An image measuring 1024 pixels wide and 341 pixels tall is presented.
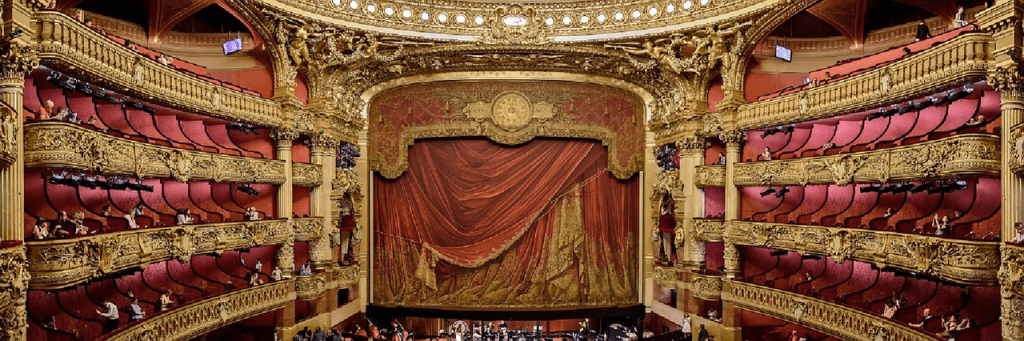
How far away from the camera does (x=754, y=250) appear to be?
14.6m

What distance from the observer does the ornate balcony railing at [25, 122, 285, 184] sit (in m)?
7.82

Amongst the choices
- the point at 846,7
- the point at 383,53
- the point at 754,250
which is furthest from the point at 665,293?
the point at 383,53

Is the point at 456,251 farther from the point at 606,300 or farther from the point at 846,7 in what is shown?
the point at 846,7

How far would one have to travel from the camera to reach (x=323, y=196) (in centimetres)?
1509

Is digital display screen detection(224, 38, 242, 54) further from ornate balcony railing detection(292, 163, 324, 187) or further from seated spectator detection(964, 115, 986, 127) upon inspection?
seated spectator detection(964, 115, 986, 127)

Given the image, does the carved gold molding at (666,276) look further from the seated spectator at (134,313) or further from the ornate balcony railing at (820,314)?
the seated spectator at (134,313)

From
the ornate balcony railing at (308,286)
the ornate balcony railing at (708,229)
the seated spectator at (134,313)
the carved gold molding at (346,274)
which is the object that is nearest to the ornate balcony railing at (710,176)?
the ornate balcony railing at (708,229)

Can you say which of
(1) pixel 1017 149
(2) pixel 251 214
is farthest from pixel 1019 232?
(2) pixel 251 214

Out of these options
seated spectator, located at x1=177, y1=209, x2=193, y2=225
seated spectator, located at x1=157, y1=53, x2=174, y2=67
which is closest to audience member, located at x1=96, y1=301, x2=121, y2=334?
seated spectator, located at x1=177, y1=209, x2=193, y2=225

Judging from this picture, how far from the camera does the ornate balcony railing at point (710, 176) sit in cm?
1454

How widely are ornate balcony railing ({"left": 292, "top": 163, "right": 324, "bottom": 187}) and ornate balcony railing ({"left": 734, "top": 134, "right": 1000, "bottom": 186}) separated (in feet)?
29.3

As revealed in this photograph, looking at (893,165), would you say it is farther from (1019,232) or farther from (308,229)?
(308,229)

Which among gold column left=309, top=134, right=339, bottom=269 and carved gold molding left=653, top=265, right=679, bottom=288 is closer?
gold column left=309, top=134, right=339, bottom=269

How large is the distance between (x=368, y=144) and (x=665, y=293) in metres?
8.24
